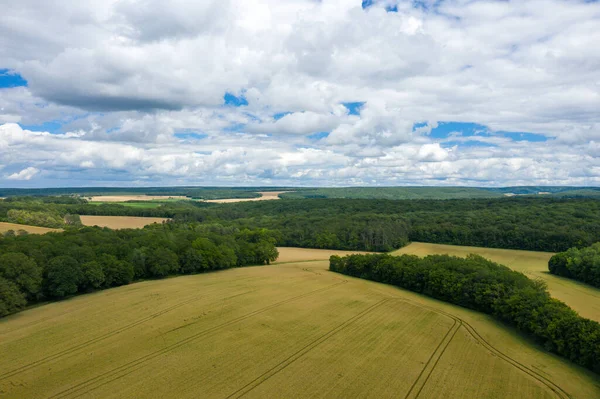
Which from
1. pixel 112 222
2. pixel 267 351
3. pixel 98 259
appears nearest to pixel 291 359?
pixel 267 351

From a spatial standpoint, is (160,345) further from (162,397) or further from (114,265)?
(114,265)

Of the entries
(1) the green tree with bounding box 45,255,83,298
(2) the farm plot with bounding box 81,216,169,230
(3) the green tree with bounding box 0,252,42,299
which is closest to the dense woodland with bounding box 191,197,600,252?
(2) the farm plot with bounding box 81,216,169,230

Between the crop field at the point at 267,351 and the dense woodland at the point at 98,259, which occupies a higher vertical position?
the dense woodland at the point at 98,259

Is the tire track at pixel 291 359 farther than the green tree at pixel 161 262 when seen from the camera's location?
No

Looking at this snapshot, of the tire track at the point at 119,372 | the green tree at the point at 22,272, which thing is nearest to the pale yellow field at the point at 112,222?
the green tree at the point at 22,272

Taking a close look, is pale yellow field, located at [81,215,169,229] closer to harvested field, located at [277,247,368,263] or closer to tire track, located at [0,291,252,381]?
harvested field, located at [277,247,368,263]

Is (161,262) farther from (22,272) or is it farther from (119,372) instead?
(119,372)

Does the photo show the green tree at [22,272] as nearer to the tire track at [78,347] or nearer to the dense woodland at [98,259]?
the dense woodland at [98,259]
